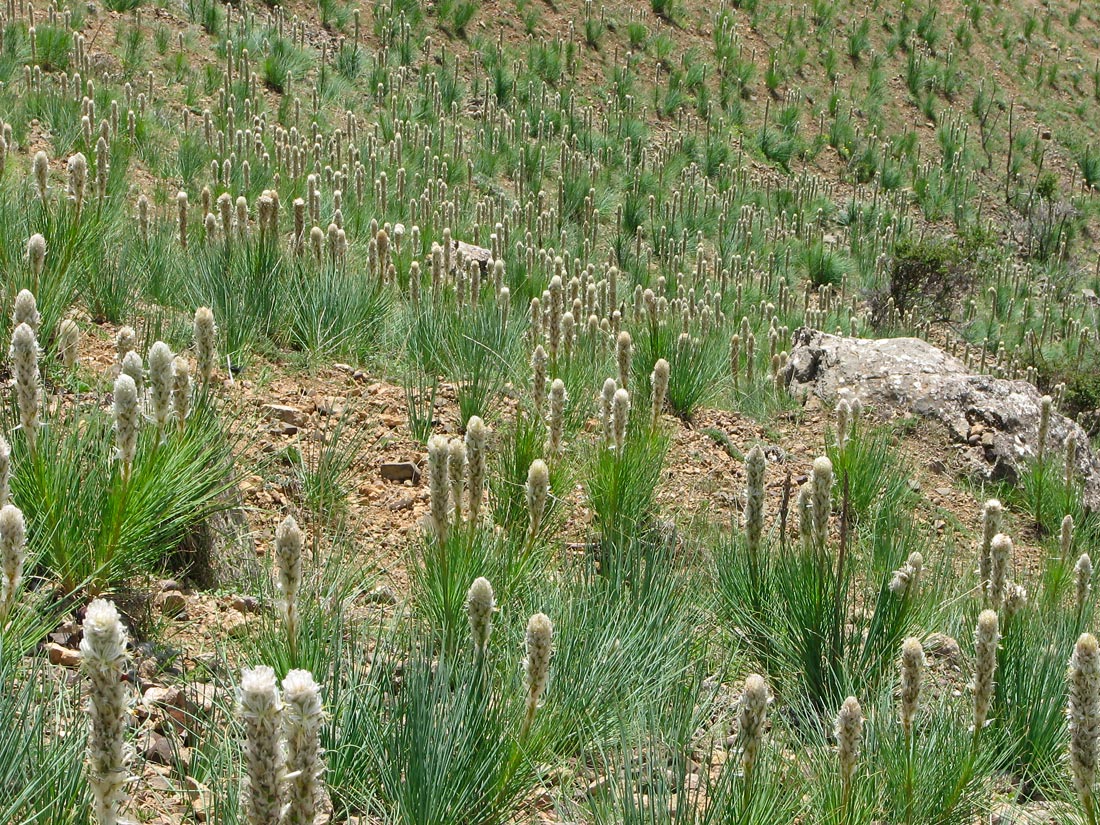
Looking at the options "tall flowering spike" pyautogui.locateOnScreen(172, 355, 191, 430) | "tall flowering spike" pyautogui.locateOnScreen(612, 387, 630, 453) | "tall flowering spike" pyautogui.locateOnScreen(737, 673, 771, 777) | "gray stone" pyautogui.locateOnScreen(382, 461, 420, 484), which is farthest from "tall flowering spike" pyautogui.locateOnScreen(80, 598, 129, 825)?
"gray stone" pyautogui.locateOnScreen(382, 461, 420, 484)

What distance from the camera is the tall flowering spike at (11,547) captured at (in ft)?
6.59

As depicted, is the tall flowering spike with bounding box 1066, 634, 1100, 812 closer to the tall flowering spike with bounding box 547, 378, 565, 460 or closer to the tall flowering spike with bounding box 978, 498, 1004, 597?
the tall flowering spike with bounding box 978, 498, 1004, 597

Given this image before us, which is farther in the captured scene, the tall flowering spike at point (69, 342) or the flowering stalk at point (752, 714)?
the tall flowering spike at point (69, 342)

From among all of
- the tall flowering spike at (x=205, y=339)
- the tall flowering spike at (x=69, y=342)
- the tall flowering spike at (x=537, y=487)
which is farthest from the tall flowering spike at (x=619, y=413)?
the tall flowering spike at (x=69, y=342)

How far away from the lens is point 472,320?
18.4ft

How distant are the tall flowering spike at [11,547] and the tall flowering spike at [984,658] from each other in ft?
6.74

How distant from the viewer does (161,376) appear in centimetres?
263

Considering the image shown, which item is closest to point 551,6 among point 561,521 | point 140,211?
point 140,211

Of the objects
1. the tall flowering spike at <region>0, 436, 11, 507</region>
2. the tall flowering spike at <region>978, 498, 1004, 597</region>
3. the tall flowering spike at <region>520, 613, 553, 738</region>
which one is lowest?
the tall flowering spike at <region>978, 498, 1004, 597</region>

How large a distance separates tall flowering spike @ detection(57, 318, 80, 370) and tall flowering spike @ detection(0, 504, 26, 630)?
1745mm

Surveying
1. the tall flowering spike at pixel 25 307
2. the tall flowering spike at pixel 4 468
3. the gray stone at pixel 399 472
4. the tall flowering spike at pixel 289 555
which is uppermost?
the tall flowering spike at pixel 25 307

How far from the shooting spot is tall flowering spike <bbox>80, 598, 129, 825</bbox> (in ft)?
4.75

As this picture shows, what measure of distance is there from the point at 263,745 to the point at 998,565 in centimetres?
243

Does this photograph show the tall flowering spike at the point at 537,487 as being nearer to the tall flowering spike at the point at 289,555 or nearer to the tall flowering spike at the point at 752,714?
the tall flowering spike at the point at 289,555
